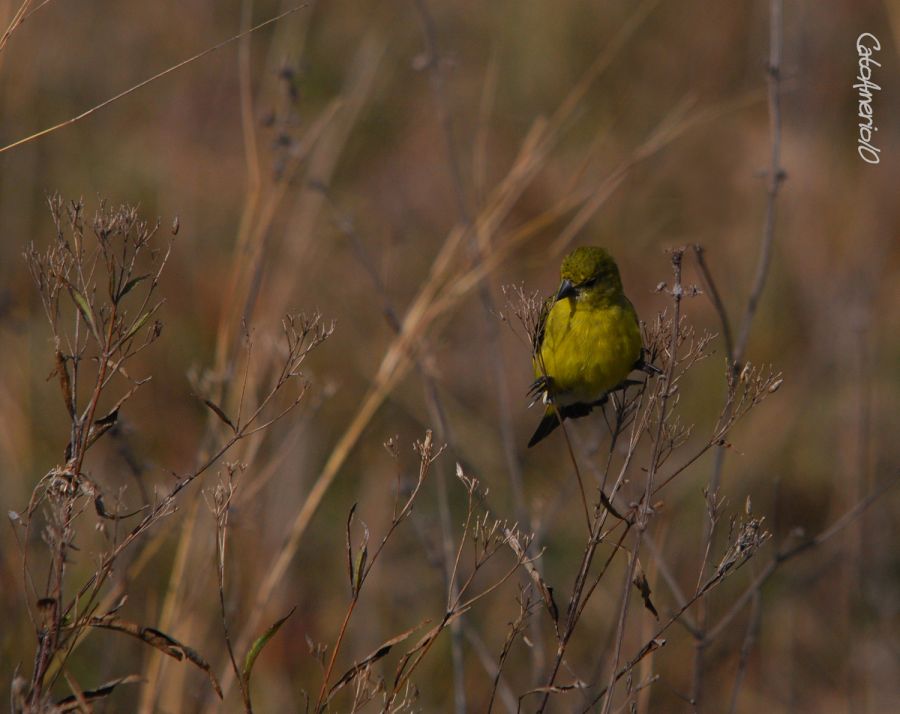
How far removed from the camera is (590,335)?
11.1ft

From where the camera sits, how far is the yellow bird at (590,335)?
130 inches

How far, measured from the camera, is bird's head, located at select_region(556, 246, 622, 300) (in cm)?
334

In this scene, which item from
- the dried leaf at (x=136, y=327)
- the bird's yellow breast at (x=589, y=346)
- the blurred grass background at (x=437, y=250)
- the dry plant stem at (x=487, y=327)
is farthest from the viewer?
the blurred grass background at (x=437, y=250)

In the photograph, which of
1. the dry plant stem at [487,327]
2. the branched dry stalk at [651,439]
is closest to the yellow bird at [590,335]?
the dry plant stem at [487,327]

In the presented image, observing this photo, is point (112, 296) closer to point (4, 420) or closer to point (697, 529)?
point (4, 420)

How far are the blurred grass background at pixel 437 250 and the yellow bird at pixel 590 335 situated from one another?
32cm

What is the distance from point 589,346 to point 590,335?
0.03 meters

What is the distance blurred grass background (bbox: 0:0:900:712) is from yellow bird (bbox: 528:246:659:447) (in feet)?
1.04

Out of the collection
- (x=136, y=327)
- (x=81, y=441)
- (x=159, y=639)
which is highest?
(x=136, y=327)

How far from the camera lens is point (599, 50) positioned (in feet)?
24.0

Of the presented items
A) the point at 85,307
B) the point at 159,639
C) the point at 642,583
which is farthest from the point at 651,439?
the point at 85,307

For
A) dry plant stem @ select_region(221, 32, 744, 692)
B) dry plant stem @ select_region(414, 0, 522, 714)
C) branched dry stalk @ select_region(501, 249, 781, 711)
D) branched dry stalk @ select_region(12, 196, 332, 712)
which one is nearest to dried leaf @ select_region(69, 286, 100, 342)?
branched dry stalk @ select_region(12, 196, 332, 712)

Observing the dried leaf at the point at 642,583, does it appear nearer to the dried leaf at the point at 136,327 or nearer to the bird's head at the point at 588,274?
the dried leaf at the point at 136,327

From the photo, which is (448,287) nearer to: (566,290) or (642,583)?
(566,290)
